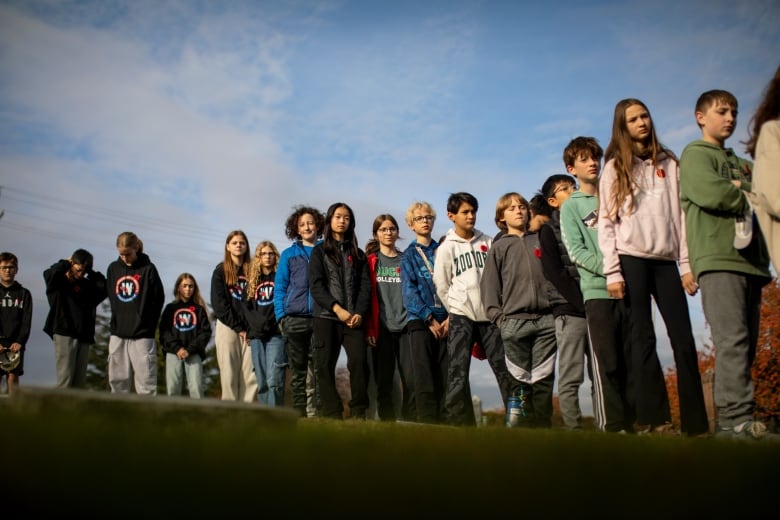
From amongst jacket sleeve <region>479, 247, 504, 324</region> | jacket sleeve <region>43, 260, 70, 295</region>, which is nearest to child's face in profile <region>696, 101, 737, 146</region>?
jacket sleeve <region>479, 247, 504, 324</region>

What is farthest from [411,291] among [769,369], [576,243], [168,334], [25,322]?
[769,369]

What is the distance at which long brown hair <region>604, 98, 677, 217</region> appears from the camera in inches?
211

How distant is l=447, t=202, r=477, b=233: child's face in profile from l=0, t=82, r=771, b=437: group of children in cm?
1

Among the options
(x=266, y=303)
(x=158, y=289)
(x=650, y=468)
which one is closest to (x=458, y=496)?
(x=650, y=468)

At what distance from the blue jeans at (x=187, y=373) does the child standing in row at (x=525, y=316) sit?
527 cm

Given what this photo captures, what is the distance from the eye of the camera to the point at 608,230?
17.7 feet

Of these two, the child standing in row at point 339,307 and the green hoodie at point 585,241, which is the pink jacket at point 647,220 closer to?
the green hoodie at point 585,241

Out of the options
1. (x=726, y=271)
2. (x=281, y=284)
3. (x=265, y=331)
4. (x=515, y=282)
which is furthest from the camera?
(x=265, y=331)

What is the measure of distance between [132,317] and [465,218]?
474 centimetres

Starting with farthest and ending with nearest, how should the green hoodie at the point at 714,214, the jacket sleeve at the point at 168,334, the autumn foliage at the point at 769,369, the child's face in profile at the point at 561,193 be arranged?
the autumn foliage at the point at 769,369, the jacket sleeve at the point at 168,334, the child's face in profile at the point at 561,193, the green hoodie at the point at 714,214

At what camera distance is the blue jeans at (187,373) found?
34.7 ft

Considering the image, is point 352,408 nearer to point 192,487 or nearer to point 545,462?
point 545,462

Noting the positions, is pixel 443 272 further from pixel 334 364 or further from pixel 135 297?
pixel 135 297

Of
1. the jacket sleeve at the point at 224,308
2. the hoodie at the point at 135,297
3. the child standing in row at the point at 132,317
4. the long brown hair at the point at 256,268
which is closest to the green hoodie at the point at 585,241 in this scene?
the long brown hair at the point at 256,268
